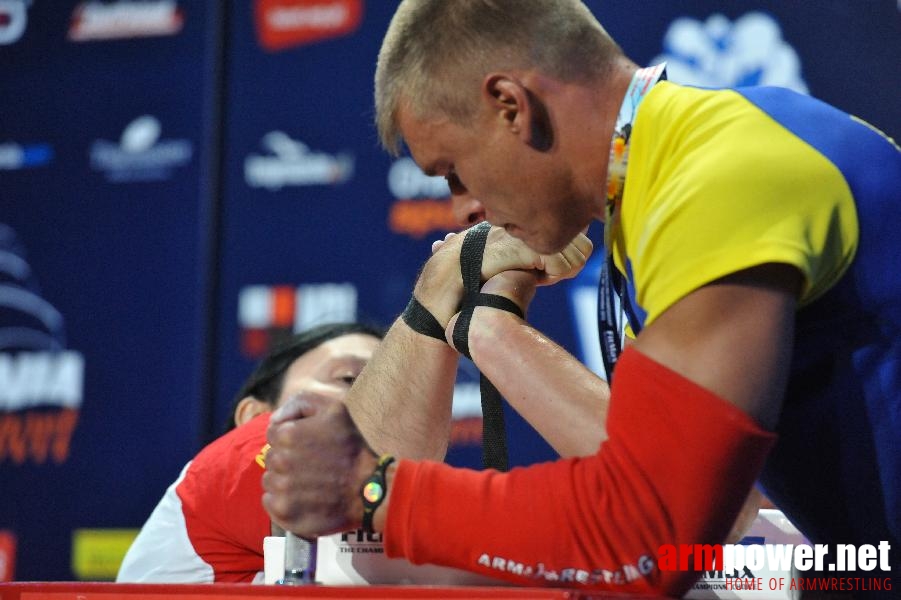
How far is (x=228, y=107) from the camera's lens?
2.71m

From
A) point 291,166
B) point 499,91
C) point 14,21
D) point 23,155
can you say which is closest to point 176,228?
point 291,166

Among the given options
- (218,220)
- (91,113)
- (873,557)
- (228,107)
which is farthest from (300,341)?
(873,557)

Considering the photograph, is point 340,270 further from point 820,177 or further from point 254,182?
point 820,177

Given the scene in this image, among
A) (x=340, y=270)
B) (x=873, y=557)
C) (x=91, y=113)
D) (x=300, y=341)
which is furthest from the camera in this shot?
(x=91, y=113)

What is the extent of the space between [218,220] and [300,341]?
0.51m

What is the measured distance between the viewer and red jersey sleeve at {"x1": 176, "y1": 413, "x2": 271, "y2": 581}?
1.78m

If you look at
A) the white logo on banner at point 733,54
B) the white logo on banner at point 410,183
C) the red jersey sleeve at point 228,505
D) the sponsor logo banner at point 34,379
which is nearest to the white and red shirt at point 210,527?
the red jersey sleeve at point 228,505

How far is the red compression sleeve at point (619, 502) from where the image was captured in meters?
0.81

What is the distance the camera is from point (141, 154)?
2754 mm

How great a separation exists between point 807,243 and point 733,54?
1.61 m

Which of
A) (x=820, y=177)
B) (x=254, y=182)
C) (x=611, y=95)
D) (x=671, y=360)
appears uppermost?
(x=254, y=182)

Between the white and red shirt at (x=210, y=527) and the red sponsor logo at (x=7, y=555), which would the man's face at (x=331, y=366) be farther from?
the red sponsor logo at (x=7, y=555)

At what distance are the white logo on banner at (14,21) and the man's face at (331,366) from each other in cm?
125

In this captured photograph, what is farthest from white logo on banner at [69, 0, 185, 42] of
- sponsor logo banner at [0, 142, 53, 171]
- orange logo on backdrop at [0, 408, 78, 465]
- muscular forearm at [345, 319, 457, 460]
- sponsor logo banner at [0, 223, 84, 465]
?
muscular forearm at [345, 319, 457, 460]
